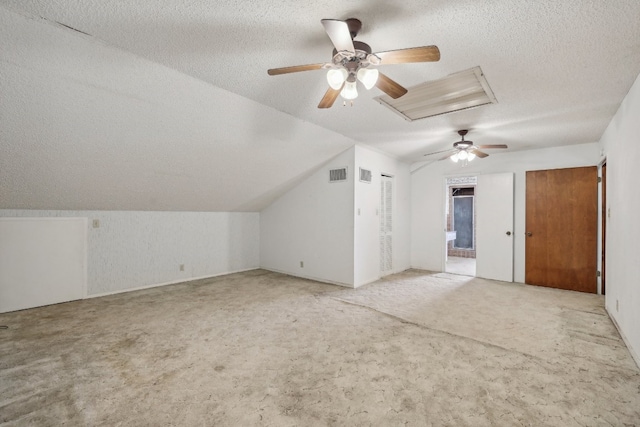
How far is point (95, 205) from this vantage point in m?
4.14

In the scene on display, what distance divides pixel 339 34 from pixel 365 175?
354cm

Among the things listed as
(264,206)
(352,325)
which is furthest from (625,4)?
(264,206)

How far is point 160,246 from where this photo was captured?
495 cm

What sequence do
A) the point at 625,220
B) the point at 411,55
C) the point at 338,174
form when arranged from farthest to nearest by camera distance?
the point at 338,174 → the point at 625,220 → the point at 411,55

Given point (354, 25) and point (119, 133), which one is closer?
point (354, 25)

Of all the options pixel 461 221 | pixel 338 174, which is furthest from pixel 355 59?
pixel 461 221

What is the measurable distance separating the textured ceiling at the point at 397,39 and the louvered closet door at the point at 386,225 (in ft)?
8.78

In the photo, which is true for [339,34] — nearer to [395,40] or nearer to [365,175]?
[395,40]

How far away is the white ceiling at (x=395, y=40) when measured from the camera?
1.76 meters

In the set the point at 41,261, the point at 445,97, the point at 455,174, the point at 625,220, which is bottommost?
the point at 41,261

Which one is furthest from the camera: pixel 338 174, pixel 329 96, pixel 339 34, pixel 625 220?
pixel 338 174

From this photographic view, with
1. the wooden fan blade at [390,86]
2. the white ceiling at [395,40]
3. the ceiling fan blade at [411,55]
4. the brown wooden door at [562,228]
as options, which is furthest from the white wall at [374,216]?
the ceiling fan blade at [411,55]

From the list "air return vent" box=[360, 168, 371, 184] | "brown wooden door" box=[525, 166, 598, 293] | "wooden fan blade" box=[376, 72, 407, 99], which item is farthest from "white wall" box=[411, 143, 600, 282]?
"wooden fan blade" box=[376, 72, 407, 99]

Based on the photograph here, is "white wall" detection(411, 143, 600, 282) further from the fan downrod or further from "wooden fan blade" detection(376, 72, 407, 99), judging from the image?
the fan downrod
